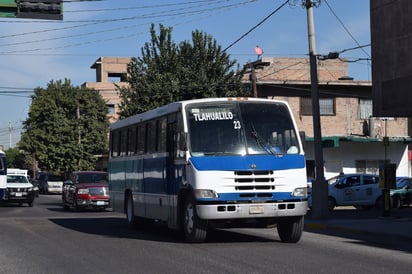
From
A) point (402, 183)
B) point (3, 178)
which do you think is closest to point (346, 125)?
point (402, 183)

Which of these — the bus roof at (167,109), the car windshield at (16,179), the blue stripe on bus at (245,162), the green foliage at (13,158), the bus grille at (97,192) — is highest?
the green foliage at (13,158)

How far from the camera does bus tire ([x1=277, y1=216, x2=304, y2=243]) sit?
14.3 meters

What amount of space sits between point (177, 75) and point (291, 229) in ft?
69.0

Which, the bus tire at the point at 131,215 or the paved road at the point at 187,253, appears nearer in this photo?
the paved road at the point at 187,253

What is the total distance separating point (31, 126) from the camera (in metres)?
64.3

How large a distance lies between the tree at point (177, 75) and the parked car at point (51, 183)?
26.0m

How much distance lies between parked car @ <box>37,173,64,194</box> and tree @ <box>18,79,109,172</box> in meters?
2.55

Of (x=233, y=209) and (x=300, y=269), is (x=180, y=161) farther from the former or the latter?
(x=300, y=269)

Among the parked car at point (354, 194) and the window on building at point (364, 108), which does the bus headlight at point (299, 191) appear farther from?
the window on building at point (364, 108)

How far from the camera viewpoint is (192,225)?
46.0 ft

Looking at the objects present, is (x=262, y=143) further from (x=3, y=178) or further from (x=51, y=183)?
(x=51, y=183)

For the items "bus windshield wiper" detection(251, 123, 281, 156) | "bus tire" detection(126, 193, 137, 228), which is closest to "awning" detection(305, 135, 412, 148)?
"bus tire" detection(126, 193, 137, 228)

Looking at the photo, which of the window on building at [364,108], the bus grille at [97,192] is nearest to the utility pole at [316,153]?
the bus grille at [97,192]

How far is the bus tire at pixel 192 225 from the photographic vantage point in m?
13.8
